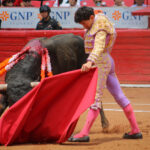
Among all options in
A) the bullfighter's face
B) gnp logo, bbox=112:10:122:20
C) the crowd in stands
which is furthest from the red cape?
the crowd in stands

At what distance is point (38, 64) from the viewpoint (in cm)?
532

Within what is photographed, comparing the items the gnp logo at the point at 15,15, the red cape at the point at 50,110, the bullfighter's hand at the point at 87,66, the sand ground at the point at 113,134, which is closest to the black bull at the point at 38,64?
the red cape at the point at 50,110

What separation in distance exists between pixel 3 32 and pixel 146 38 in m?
2.91

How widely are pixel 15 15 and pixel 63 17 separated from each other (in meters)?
1.08

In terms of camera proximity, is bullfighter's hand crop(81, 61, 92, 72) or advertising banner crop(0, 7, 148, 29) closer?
bullfighter's hand crop(81, 61, 92, 72)

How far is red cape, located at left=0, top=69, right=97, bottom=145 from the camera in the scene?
184 inches

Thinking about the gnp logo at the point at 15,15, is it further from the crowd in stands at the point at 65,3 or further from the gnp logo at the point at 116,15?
the gnp logo at the point at 116,15

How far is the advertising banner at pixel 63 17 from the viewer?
10.0 m

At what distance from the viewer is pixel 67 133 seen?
4.77 metres

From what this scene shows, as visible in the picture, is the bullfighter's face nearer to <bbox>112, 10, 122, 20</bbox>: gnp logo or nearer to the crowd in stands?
<bbox>112, 10, 122, 20</bbox>: gnp logo

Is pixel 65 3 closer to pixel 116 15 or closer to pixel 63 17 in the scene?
pixel 63 17

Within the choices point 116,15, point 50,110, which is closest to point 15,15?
point 116,15

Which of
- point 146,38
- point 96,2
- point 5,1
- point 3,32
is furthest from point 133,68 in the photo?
point 5,1

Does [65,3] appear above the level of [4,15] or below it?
above
